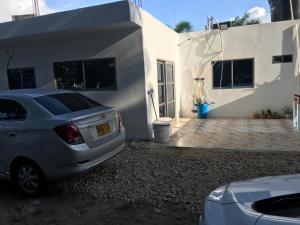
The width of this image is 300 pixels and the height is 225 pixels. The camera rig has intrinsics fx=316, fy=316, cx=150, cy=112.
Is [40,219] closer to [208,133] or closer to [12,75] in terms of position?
[208,133]

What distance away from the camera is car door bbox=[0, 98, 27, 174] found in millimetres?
5035

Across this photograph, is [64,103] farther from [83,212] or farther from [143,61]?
[143,61]

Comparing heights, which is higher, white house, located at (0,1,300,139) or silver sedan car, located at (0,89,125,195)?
white house, located at (0,1,300,139)

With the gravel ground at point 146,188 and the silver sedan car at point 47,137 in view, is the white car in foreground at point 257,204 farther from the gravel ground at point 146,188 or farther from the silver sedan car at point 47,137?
the silver sedan car at point 47,137

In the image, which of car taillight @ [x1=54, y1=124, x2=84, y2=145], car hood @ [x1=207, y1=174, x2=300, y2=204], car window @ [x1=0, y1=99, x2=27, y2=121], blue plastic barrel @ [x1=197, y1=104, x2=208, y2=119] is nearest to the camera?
car hood @ [x1=207, y1=174, x2=300, y2=204]

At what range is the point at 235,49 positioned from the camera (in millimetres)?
11797

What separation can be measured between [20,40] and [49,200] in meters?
6.20

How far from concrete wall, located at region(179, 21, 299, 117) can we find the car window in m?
8.12

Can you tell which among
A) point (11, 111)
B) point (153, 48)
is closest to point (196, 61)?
point (153, 48)

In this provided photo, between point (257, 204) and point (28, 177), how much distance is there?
13.3ft

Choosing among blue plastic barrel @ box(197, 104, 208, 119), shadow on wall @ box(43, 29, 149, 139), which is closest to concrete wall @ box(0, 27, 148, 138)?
shadow on wall @ box(43, 29, 149, 139)

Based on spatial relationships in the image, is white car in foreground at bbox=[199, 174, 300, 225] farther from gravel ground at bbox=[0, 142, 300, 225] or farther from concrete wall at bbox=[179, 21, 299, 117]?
concrete wall at bbox=[179, 21, 299, 117]

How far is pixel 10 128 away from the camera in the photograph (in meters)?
5.10

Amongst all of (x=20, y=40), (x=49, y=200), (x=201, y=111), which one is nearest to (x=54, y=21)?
(x=20, y=40)
